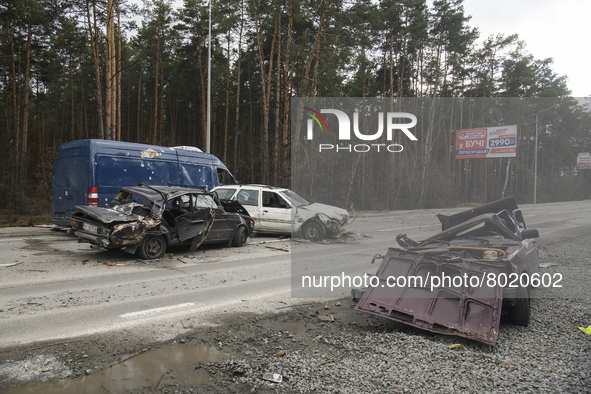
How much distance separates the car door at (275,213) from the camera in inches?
504

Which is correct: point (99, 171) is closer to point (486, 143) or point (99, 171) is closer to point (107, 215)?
point (107, 215)

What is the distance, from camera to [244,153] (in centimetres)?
4575

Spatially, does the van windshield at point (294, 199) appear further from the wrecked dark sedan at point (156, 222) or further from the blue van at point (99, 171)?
the blue van at point (99, 171)

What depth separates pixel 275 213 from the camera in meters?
12.9

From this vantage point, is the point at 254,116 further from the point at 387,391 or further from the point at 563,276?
the point at 387,391

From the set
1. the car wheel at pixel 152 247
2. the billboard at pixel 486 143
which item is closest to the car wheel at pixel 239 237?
the car wheel at pixel 152 247

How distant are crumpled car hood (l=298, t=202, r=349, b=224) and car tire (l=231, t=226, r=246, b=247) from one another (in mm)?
2145

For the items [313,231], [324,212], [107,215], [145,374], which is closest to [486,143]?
→ [324,212]

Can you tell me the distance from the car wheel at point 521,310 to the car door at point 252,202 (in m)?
8.84

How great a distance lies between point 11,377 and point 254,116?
1618 inches

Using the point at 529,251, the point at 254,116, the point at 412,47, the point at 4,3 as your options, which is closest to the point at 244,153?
the point at 254,116

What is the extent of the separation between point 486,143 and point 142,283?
48.6ft

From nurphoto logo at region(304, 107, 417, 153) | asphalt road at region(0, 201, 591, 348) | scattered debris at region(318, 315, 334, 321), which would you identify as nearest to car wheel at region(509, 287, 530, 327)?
scattered debris at region(318, 315, 334, 321)

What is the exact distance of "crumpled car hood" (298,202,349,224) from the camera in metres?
12.4
